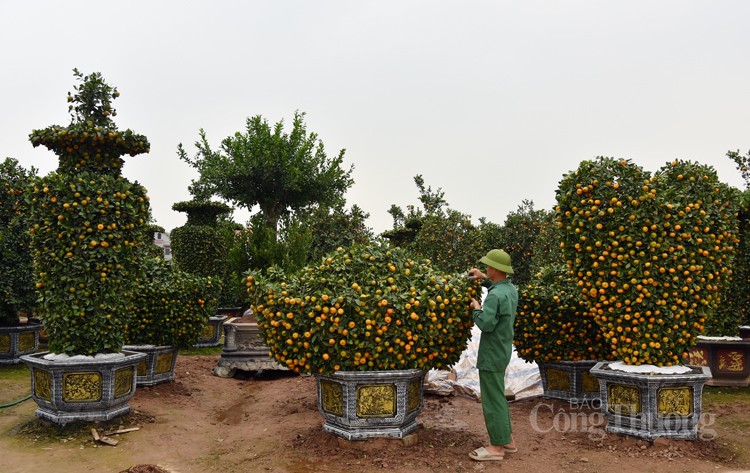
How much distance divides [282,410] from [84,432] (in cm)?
267

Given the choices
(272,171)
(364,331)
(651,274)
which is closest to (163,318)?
(364,331)

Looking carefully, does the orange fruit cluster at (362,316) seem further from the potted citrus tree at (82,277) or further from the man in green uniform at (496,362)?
the potted citrus tree at (82,277)

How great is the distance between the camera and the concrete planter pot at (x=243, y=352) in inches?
437

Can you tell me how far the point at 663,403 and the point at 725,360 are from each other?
4764mm

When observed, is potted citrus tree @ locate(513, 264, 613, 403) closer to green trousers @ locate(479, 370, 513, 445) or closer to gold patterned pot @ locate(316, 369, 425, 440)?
green trousers @ locate(479, 370, 513, 445)

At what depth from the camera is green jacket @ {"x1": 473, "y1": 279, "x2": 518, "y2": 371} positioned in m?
5.50

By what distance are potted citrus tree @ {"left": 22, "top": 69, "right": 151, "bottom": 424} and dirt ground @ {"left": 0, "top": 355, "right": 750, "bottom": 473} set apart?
438 mm

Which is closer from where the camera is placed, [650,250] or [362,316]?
[362,316]

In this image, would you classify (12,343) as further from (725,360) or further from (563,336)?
(725,360)

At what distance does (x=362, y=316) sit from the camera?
18.4ft

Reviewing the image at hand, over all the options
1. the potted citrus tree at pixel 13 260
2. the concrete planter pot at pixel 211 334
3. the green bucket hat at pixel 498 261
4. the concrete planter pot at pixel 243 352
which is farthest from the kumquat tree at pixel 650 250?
the concrete planter pot at pixel 211 334

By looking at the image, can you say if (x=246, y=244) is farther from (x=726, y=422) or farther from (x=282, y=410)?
(x=726, y=422)

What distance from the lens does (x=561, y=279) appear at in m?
7.86

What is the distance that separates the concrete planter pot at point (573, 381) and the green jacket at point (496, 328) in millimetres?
2585
